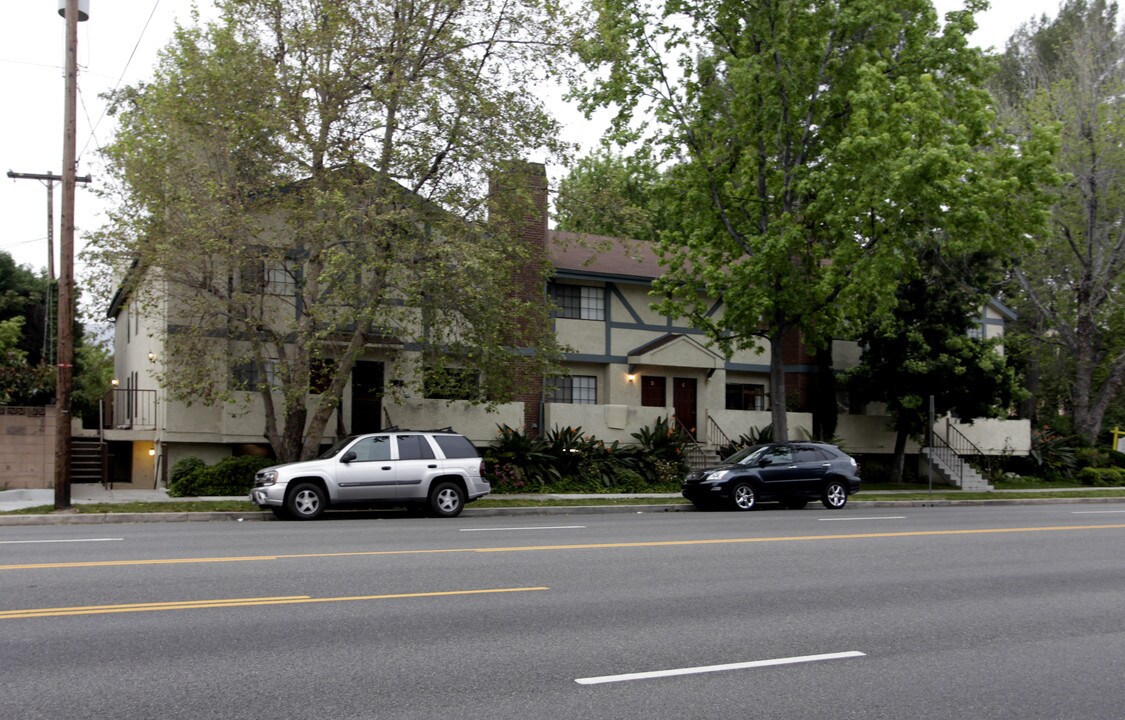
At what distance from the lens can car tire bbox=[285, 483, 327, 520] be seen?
18156 mm

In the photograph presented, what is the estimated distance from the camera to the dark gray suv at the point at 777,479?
21859 millimetres

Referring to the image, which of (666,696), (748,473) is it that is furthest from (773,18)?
(666,696)

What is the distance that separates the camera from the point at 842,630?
27.4 feet

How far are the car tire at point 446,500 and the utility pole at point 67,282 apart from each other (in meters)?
6.72

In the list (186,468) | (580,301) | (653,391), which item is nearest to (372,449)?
(186,468)

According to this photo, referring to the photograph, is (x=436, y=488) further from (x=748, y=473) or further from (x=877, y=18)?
(x=877, y=18)

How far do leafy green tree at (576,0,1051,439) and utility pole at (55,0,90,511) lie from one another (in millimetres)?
10111

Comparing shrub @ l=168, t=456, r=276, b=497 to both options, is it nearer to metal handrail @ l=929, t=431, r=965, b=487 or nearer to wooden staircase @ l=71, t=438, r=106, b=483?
wooden staircase @ l=71, t=438, r=106, b=483

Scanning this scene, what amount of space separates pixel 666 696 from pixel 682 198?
21262mm

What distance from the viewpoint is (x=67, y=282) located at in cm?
1861

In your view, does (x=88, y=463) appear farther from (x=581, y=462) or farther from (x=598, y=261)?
(x=598, y=261)

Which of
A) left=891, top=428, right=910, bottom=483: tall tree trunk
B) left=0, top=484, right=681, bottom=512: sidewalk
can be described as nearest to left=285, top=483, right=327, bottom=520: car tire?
left=0, top=484, right=681, bottom=512: sidewalk

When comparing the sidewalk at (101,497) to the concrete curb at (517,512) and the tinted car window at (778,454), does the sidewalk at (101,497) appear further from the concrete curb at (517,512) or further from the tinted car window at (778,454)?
the tinted car window at (778,454)

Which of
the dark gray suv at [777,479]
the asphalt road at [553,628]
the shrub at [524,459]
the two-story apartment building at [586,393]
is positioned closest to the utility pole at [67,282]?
the asphalt road at [553,628]
